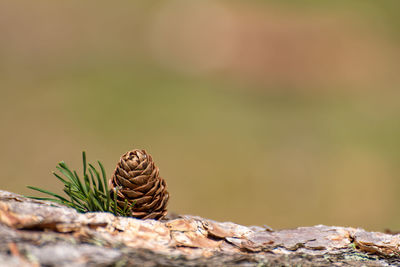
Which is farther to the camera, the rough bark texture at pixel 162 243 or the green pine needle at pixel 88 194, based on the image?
the green pine needle at pixel 88 194

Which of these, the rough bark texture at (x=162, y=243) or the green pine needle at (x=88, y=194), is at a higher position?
the green pine needle at (x=88, y=194)

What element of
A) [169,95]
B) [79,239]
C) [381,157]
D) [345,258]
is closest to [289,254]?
[345,258]

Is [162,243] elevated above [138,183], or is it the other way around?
[138,183]

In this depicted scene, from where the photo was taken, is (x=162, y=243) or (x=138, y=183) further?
(x=138, y=183)
